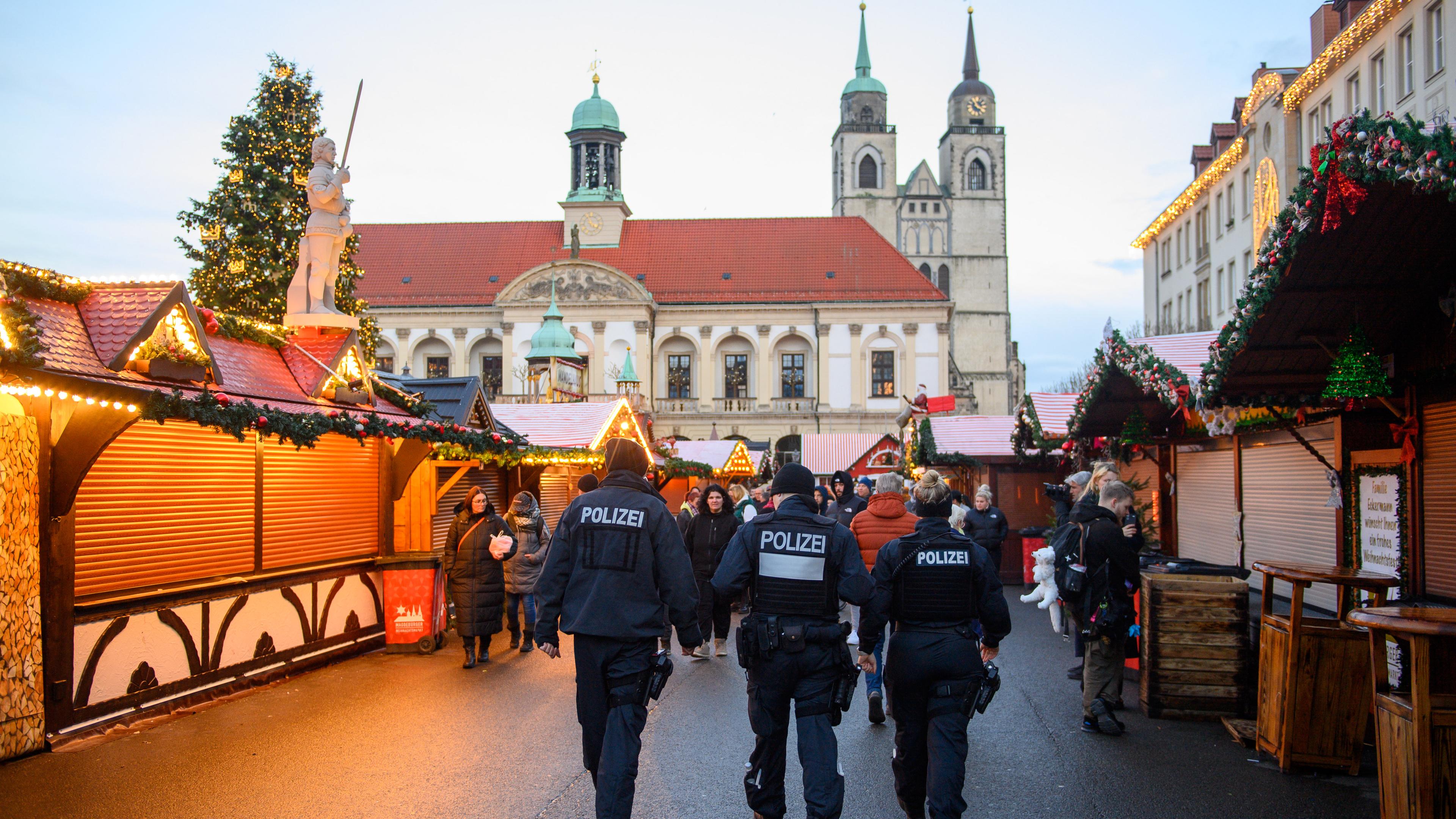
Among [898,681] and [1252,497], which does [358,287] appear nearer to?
[1252,497]

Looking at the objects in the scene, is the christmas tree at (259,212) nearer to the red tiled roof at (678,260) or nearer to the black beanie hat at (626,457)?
the black beanie hat at (626,457)

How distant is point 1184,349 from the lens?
36.3ft

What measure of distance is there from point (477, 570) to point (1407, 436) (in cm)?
816

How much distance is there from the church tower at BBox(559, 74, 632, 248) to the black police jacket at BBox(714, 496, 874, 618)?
178 feet

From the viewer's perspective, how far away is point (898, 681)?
5.34m

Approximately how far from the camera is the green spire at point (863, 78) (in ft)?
251

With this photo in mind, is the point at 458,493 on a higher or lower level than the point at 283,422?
lower

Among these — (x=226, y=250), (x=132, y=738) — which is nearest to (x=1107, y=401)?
(x=132, y=738)

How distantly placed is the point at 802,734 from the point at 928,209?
72.4 meters

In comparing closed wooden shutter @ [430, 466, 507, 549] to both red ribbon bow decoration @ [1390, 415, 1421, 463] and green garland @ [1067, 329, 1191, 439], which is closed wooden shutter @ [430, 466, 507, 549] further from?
red ribbon bow decoration @ [1390, 415, 1421, 463]

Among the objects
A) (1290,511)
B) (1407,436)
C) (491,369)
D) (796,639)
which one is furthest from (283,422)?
(491,369)

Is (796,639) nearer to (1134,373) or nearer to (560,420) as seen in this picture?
(1134,373)

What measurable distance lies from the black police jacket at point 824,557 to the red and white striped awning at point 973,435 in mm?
15050

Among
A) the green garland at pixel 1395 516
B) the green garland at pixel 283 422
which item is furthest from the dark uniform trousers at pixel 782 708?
the green garland at pixel 283 422
